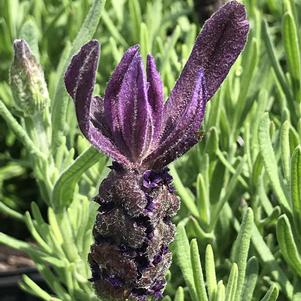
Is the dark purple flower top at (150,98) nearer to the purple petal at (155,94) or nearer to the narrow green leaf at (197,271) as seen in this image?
the purple petal at (155,94)

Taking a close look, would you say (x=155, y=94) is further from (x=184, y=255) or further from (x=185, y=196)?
(x=185, y=196)

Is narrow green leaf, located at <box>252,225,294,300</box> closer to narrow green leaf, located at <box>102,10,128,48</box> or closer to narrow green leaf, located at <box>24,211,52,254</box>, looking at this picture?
narrow green leaf, located at <box>24,211,52,254</box>

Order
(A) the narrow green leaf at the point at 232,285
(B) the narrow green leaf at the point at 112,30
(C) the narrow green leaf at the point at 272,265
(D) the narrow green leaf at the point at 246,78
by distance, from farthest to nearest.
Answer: (B) the narrow green leaf at the point at 112,30
(D) the narrow green leaf at the point at 246,78
(C) the narrow green leaf at the point at 272,265
(A) the narrow green leaf at the point at 232,285

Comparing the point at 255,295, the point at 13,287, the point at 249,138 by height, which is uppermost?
the point at 249,138

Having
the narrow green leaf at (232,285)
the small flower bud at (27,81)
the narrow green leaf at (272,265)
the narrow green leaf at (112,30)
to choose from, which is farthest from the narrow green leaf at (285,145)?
the narrow green leaf at (112,30)

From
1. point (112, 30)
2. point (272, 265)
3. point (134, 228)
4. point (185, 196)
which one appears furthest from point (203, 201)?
point (112, 30)

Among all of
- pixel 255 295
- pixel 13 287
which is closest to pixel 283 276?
pixel 255 295

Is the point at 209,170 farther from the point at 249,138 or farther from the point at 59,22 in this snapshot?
the point at 59,22

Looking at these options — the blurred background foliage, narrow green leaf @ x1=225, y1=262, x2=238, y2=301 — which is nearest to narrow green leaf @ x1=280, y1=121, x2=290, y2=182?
the blurred background foliage
